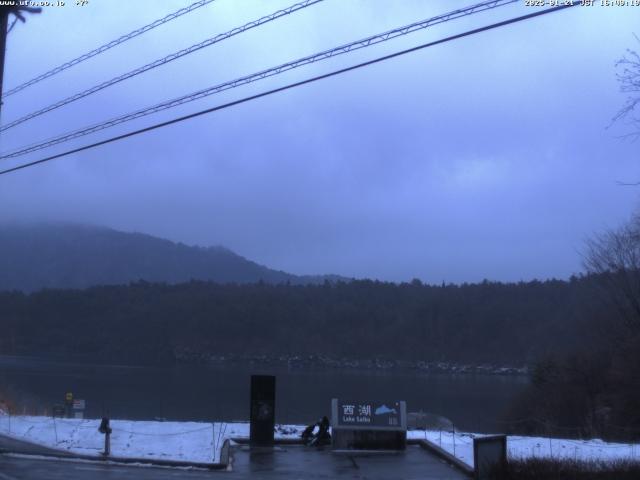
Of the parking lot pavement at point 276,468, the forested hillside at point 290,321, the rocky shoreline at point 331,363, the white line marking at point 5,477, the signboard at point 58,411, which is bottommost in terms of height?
the parking lot pavement at point 276,468

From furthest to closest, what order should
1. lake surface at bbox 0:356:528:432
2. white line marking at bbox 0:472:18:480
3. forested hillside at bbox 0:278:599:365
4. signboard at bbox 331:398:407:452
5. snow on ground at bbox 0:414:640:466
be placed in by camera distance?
forested hillside at bbox 0:278:599:365, lake surface at bbox 0:356:528:432, signboard at bbox 331:398:407:452, snow on ground at bbox 0:414:640:466, white line marking at bbox 0:472:18:480

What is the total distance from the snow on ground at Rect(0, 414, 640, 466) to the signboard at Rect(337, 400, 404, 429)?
134 centimetres

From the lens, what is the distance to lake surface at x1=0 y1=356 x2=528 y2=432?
42125 millimetres

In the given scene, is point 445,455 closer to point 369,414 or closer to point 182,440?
point 369,414

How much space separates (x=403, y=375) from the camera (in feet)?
240

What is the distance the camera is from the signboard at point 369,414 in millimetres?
20328

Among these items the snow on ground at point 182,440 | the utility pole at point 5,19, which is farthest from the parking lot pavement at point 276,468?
the utility pole at point 5,19

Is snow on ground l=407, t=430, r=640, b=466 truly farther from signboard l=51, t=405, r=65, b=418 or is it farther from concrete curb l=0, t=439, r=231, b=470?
signboard l=51, t=405, r=65, b=418

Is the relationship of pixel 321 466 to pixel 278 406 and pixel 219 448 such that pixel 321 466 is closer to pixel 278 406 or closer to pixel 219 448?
pixel 219 448

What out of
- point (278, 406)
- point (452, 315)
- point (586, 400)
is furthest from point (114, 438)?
point (452, 315)

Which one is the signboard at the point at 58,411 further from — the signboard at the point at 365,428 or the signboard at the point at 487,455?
the signboard at the point at 487,455

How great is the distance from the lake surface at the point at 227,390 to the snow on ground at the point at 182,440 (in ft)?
33.3

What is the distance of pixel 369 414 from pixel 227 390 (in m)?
36.0

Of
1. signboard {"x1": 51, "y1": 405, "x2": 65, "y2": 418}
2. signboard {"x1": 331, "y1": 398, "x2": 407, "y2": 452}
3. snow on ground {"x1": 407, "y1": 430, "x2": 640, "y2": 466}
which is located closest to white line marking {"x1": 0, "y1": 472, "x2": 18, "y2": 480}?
signboard {"x1": 331, "y1": 398, "x2": 407, "y2": 452}
